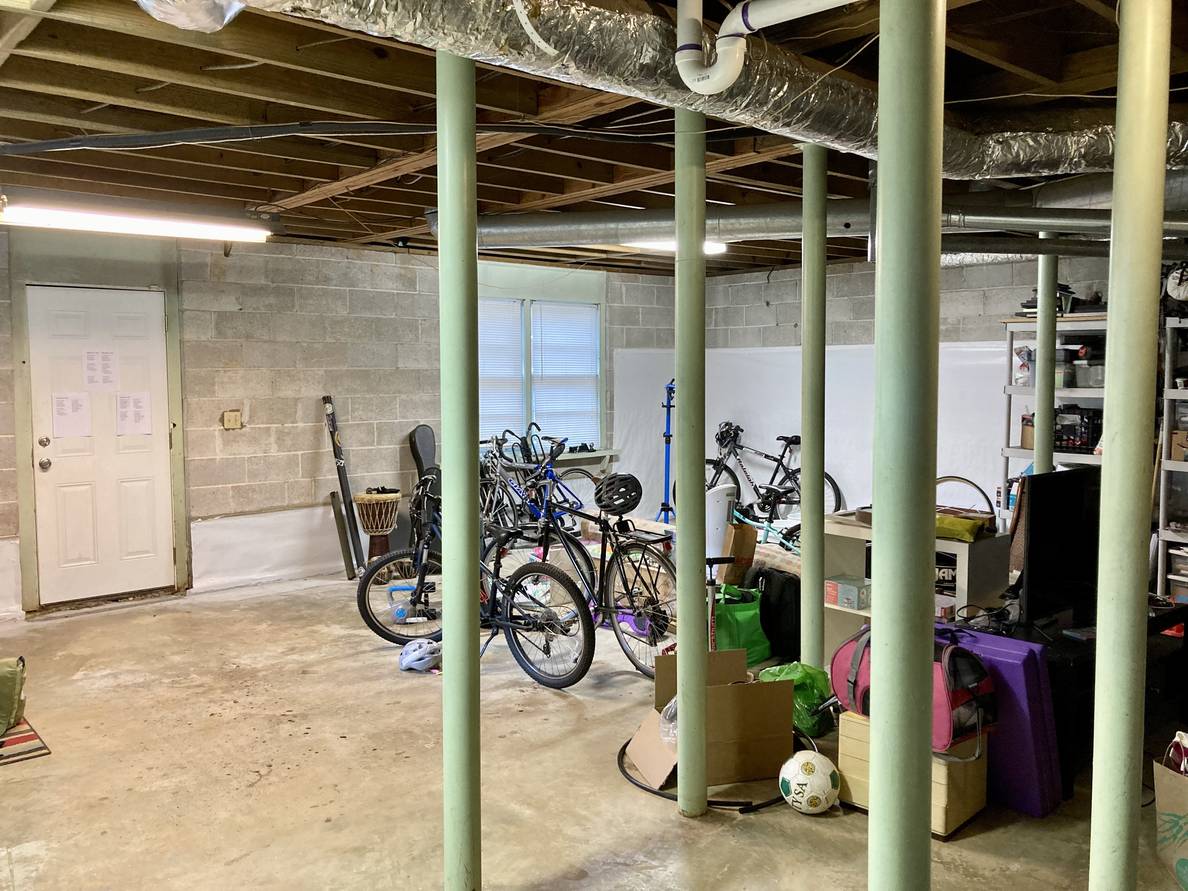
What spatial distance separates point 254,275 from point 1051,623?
517 centimetres

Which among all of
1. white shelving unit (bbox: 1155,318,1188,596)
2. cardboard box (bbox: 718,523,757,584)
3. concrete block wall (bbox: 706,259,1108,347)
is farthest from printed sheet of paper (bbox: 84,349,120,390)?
white shelving unit (bbox: 1155,318,1188,596)

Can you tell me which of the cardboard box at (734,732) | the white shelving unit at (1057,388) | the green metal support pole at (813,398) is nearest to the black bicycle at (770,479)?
the white shelving unit at (1057,388)

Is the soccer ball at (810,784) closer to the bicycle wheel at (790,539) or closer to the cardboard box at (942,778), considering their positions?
the cardboard box at (942,778)

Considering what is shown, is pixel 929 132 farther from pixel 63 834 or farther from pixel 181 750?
pixel 181 750

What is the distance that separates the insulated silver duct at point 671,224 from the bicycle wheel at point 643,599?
1598mm

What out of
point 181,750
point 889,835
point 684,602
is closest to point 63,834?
point 181,750

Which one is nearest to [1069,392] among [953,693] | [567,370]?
[953,693]

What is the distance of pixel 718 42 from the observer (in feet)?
7.39

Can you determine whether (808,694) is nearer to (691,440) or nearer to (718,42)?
(691,440)

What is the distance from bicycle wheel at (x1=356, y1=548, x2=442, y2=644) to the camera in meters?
4.84

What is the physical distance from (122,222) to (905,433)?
4.22 metres

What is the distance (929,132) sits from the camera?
1617mm

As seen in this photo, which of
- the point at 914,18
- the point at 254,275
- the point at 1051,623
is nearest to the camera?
the point at 914,18

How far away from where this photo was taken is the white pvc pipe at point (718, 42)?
2.18 meters
